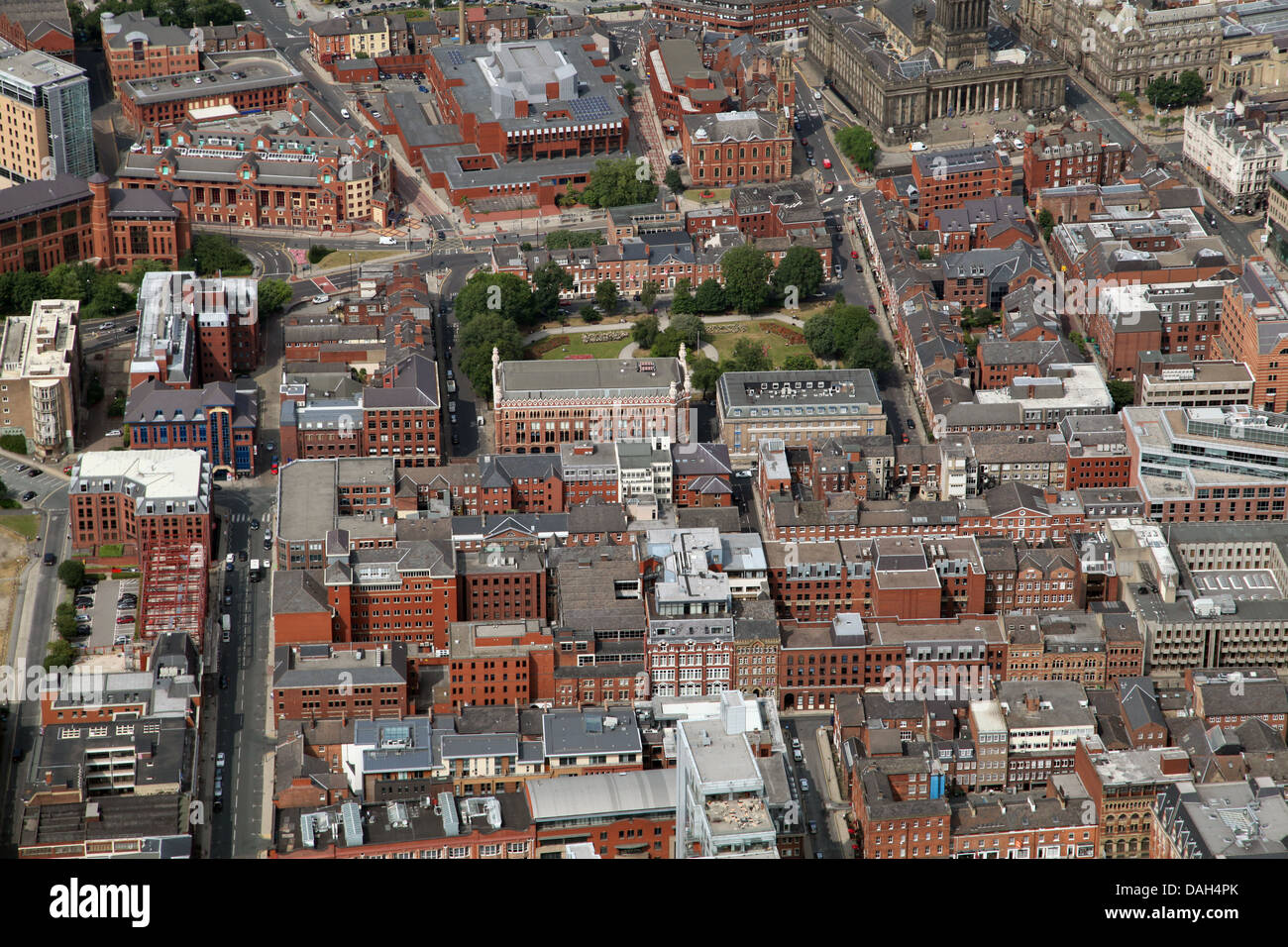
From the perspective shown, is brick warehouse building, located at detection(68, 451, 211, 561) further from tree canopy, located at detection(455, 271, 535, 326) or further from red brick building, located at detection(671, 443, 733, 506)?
red brick building, located at detection(671, 443, 733, 506)

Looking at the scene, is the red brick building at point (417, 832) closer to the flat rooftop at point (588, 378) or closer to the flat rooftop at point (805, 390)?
the flat rooftop at point (588, 378)

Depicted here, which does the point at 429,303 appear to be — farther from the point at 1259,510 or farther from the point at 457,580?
the point at 1259,510

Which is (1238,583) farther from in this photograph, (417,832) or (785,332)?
(417,832)

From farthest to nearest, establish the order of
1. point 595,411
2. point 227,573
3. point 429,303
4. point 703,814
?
1. point 429,303
2. point 595,411
3. point 227,573
4. point 703,814

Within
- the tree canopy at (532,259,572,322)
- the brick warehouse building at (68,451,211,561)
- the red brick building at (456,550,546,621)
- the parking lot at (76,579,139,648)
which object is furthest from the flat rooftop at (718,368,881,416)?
the parking lot at (76,579,139,648)

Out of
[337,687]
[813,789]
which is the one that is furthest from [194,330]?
[813,789]
